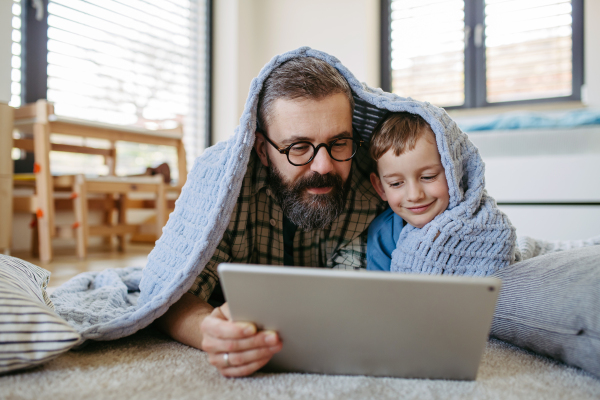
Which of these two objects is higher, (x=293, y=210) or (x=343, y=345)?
(x=293, y=210)

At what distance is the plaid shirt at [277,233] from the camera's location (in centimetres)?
97

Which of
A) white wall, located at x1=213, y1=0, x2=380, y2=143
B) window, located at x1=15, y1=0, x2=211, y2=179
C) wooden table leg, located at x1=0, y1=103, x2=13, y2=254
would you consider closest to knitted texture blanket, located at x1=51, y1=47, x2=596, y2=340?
wooden table leg, located at x1=0, y1=103, x2=13, y2=254

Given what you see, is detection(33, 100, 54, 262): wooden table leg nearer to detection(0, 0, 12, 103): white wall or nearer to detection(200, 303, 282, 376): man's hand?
detection(0, 0, 12, 103): white wall

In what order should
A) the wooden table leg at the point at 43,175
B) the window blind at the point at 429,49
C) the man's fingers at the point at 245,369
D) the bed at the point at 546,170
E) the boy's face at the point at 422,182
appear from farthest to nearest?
1. the window blind at the point at 429,49
2. the wooden table leg at the point at 43,175
3. the bed at the point at 546,170
4. the boy's face at the point at 422,182
5. the man's fingers at the point at 245,369

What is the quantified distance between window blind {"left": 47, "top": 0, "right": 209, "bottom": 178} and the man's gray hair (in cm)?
232

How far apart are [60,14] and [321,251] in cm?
259

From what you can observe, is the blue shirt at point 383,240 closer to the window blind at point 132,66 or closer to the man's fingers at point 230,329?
the man's fingers at point 230,329

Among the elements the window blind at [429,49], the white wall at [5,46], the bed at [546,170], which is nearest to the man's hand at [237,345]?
the bed at [546,170]

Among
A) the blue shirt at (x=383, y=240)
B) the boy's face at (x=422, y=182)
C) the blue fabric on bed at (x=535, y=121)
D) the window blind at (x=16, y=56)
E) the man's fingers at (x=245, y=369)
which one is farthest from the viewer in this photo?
the window blind at (x=16, y=56)

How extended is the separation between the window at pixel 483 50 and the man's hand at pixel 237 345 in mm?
3230

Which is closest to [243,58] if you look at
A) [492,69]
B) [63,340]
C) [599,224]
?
[492,69]

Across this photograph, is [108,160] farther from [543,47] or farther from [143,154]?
[543,47]

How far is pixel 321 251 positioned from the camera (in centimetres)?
114

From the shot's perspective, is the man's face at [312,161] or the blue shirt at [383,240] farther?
the blue shirt at [383,240]
